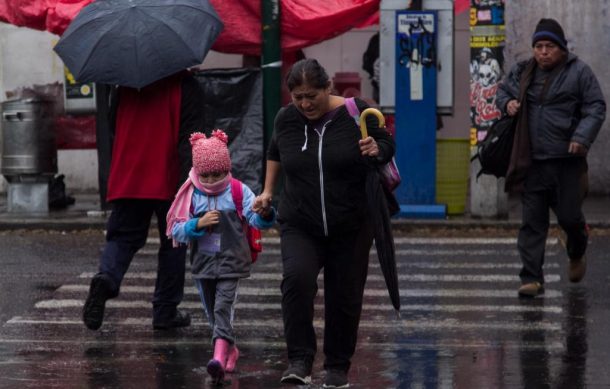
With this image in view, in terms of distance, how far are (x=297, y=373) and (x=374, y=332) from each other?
6.26 feet

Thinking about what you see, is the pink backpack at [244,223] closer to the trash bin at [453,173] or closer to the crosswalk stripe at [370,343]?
the crosswalk stripe at [370,343]

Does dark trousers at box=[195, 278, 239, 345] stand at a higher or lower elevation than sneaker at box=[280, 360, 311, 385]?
higher

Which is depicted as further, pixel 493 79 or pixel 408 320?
pixel 493 79

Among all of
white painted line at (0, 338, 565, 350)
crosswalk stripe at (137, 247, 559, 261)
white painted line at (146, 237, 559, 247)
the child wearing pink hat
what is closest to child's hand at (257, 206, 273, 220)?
the child wearing pink hat

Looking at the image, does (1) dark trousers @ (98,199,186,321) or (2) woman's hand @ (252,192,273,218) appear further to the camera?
(1) dark trousers @ (98,199,186,321)

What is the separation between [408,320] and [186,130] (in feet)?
6.22

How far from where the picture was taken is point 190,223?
304 inches

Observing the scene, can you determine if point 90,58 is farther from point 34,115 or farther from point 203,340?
point 34,115

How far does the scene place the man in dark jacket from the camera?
9938 mm

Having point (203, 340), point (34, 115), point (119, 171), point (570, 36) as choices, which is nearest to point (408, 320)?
point (203, 340)

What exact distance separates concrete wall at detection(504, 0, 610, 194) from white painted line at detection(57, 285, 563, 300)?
621 cm

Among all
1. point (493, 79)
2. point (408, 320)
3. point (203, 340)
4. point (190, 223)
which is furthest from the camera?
point (493, 79)

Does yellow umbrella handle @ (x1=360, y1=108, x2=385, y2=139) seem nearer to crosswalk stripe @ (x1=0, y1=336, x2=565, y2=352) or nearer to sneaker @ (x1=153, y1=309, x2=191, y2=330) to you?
crosswalk stripe @ (x1=0, y1=336, x2=565, y2=352)

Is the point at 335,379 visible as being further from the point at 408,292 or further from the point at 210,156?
the point at 408,292
